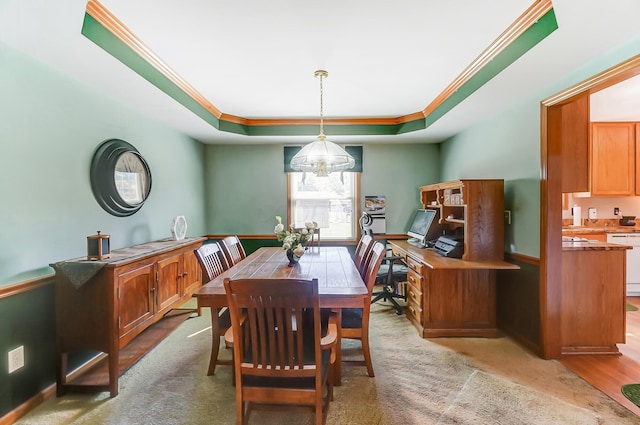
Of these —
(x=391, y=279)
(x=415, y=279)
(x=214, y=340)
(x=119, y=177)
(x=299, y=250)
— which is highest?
(x=119, y=177)

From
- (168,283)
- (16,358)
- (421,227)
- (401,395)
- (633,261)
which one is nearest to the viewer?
(16,358)

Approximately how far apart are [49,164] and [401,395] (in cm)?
292

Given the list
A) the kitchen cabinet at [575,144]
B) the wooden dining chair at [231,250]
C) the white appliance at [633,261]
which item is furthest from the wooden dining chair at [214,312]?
the white appliance at [633,261]

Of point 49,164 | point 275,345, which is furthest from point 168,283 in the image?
point 275,345

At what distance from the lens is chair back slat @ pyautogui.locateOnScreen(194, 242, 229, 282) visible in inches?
92.5

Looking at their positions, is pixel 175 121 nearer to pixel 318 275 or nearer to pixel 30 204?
pixel 30 204

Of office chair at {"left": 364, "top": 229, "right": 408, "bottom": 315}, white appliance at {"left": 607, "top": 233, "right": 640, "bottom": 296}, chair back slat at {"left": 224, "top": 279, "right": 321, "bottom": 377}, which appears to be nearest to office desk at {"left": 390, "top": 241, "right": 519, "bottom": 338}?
office chair at {"left": 364, "top": 229, "right": 408, "bottom": 315}

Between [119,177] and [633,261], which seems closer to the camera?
[119,177]

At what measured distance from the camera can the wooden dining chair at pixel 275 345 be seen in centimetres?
142

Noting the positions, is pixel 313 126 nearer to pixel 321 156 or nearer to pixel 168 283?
pixel 321 156

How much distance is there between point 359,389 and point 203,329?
1.83 m

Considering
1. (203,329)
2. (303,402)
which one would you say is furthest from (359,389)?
(203,329)

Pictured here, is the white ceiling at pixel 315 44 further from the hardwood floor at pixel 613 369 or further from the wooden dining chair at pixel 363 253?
the hardwood floor at pixel 613 369

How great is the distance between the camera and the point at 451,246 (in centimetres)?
320
